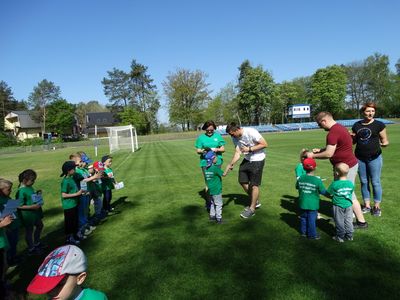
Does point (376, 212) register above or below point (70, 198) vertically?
below

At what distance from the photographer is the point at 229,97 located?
9069 centimetres

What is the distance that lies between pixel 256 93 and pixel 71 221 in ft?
257

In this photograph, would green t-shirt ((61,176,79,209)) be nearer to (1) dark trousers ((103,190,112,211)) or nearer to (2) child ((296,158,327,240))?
(1) dark trousers ((103,190,112,211))

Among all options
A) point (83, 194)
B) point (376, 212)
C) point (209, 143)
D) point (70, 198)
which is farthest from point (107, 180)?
point (376, 212)

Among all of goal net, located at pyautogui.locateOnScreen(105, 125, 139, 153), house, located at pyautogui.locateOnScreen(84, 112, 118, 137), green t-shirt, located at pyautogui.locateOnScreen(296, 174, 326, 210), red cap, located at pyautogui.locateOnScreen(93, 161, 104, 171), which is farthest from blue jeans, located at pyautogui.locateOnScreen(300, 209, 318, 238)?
house, located at pyautogui.locateOnScreen(84, 112, 118, 137)

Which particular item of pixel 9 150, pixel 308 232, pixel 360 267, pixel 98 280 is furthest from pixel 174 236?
pixel 9 150

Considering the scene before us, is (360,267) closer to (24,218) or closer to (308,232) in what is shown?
(308,232)

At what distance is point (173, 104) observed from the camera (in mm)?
77688

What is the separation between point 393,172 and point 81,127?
108 m

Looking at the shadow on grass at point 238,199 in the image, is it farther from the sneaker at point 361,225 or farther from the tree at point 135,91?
the tree at point 135,91

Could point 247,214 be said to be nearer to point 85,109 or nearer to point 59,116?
point 59,116

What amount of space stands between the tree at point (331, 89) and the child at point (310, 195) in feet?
279

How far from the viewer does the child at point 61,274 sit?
1932 mm

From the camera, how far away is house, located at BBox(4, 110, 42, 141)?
271 feet
